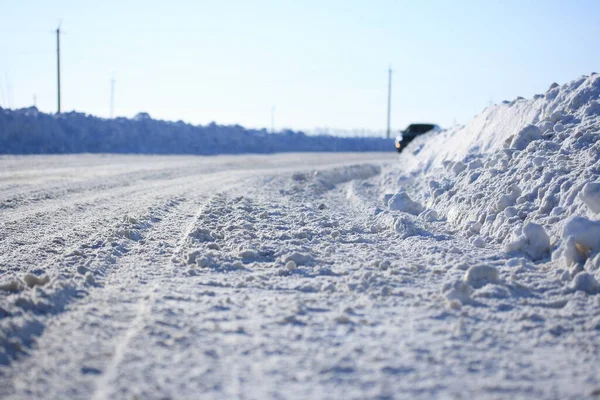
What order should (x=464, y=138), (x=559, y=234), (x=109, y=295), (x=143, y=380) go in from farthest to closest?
(x=464, y=138)
(x=559, y=234)
(x=109, y=295)
(x=143, y=380)

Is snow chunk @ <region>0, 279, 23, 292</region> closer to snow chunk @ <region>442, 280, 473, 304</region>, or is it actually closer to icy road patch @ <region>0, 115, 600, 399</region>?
icy road patch @ <region>0, 115, 600, 399</region>

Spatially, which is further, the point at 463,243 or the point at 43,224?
the point at 43,224

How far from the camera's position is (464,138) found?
47.9 ft

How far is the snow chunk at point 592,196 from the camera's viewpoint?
5.96 meters

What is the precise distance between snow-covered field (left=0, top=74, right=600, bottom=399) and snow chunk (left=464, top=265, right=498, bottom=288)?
25 mm

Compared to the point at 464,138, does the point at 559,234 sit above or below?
below

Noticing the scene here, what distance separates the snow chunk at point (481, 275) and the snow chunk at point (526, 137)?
16.0 feet

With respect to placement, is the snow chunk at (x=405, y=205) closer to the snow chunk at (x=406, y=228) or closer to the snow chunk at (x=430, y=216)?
the snow chunk at (x=430, y=216)

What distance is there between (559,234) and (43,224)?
21.2 ft

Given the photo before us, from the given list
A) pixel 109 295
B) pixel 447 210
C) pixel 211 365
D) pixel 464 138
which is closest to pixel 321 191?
pixel 464 138

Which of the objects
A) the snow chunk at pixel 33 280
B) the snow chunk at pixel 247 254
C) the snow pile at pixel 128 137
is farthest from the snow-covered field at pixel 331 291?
the snow pile at pixel 128 137

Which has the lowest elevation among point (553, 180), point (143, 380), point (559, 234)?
point (143, 380)

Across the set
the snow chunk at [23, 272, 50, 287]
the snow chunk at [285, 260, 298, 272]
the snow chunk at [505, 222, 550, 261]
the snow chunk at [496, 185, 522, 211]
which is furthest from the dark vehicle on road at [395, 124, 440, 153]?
the snow chunk at [23, 272, 50, 287]

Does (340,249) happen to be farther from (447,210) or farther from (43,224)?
(43,224)
